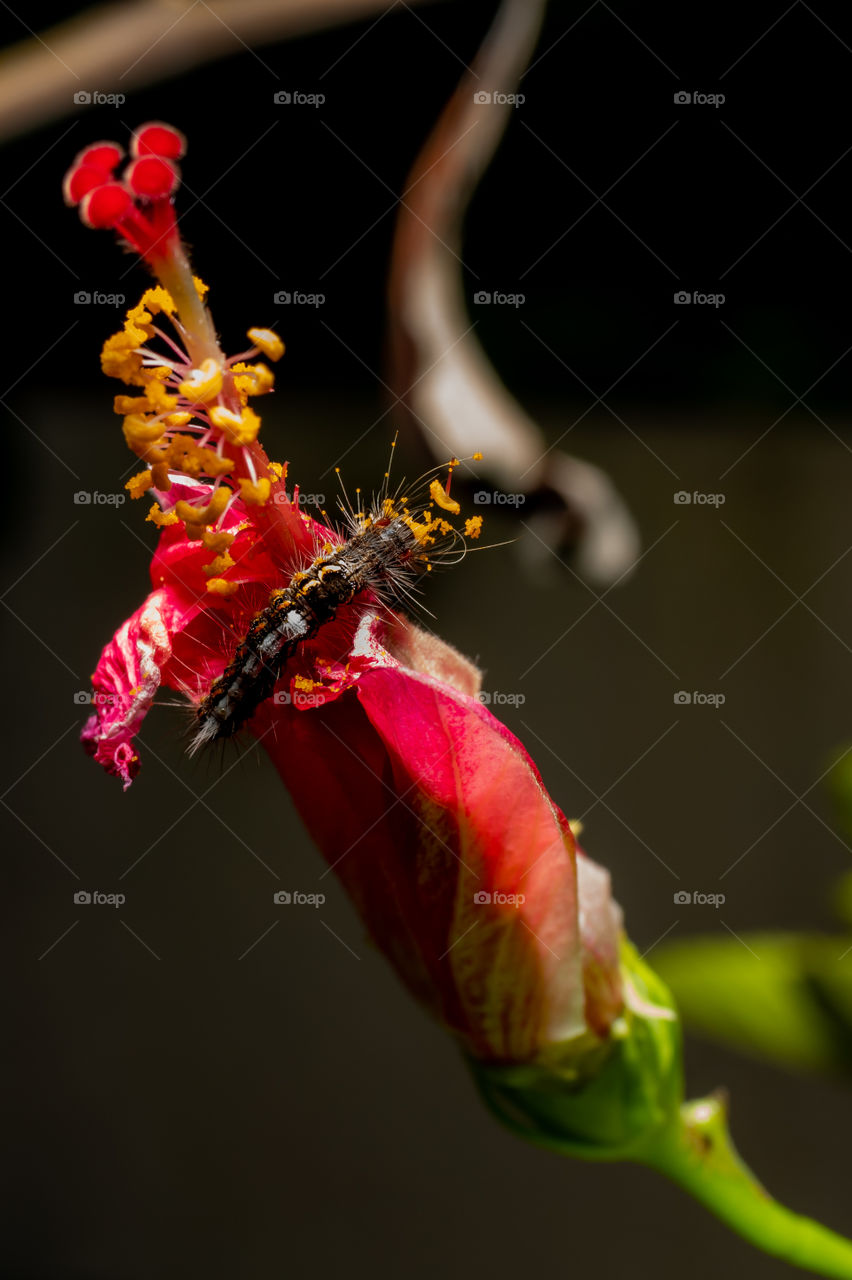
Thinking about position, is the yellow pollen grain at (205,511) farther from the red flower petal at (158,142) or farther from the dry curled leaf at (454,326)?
the dry curled leaf at (454,326)

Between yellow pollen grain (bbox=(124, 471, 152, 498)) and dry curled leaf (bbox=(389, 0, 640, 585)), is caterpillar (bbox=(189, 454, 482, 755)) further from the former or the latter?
dry curled leaf (bbox=(389, 0, 640, 585))

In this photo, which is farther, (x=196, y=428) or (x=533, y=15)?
(x=533, y=15)

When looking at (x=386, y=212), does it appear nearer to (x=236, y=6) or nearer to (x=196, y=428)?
(x=236, y=6)

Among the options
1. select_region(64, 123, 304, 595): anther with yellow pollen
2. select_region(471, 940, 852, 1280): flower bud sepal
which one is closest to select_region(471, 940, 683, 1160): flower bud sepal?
select_region(471, 940, 852, 1280): flower bud sepal

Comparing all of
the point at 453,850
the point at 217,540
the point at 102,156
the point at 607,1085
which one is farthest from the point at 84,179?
the point at 607,1085

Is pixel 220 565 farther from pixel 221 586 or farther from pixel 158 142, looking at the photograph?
pixel 158 142

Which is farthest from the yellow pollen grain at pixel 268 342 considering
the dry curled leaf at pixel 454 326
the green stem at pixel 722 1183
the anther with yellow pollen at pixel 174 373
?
the green stem at pixel 722 1183

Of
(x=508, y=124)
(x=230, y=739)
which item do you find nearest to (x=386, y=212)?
(x=508, y=124)

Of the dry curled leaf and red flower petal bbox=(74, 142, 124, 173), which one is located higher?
the dry curled leaf
